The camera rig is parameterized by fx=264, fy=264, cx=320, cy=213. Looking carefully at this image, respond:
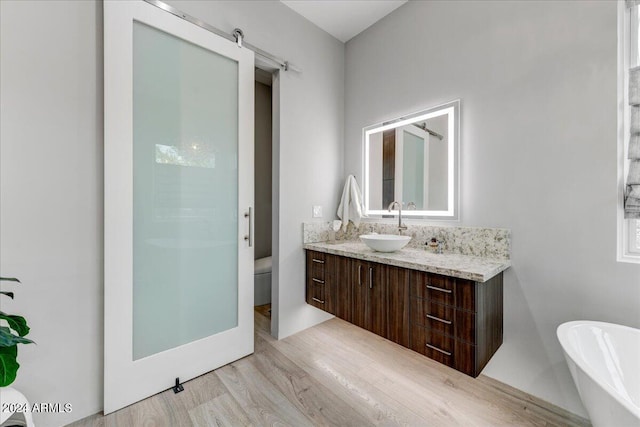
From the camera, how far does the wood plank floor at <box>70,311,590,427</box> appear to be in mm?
1434

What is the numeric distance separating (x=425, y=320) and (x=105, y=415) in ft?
6.14

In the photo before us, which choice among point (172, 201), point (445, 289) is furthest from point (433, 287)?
point (172, 201)

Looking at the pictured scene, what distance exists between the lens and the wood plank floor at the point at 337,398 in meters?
1.43

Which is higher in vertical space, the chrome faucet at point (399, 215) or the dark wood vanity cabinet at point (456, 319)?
the chrome faucet at point (399, 215)

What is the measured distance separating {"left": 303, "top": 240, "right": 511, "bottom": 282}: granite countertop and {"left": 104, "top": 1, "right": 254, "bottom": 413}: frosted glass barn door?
3.04 feet

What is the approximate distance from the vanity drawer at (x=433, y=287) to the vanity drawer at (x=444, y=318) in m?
0.03

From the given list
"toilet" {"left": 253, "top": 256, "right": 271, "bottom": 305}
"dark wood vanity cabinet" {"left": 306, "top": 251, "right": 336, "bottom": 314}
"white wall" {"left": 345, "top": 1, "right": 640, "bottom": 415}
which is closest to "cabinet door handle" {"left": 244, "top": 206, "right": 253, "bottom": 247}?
"dark wood vanity cabinet" {"left": 306, "top": 251, "right": 336, "bottom": 314}

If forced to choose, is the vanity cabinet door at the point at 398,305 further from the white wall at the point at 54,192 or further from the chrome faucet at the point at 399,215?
the white wall at the point at 54,192

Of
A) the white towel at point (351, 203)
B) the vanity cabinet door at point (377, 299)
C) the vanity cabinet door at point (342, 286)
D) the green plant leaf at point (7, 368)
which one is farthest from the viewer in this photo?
the white towel at point (351, 203)

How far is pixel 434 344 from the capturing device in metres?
1.52

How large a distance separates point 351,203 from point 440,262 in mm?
1162

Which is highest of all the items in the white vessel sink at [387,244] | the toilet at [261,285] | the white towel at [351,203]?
the white towel at [351,203]

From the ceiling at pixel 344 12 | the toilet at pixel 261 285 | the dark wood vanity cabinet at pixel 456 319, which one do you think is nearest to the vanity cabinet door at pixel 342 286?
the dark wood vanity cabinet at pixel 456 319

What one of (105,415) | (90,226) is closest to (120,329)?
(105,415)
